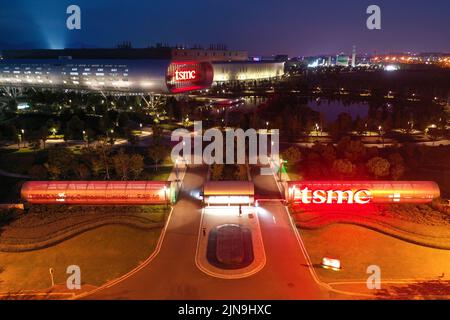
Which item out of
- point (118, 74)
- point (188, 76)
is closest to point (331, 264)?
point (188, 76)

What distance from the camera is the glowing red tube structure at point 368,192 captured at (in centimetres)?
2338

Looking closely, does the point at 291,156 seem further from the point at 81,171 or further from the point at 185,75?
the point at 185,75

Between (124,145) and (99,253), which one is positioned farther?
(124,145)

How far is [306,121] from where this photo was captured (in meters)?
46.0

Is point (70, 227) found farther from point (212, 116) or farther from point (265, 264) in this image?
point (212, 116)

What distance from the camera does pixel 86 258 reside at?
18766mm

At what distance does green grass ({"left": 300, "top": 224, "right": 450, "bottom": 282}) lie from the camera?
674 inches

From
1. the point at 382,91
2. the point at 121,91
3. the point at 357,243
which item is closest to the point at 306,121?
the point at 357,243

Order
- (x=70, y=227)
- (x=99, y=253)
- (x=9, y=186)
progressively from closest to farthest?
(x=99, y=253) → (x=70, y=227) → (x=9, y=186)

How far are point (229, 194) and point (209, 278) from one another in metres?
7.79

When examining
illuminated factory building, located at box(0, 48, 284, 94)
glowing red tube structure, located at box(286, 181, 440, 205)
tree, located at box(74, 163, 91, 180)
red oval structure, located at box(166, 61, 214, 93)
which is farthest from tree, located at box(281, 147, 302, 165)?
red oval structure, located at box(166, 61, 214, 93)
